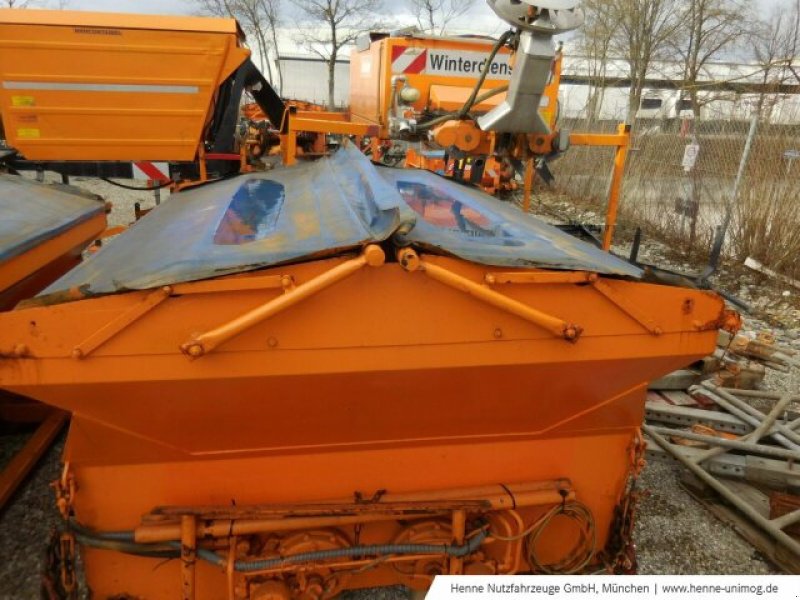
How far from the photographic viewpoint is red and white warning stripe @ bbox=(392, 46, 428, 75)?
6.86 meters

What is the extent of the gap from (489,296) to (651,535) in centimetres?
210

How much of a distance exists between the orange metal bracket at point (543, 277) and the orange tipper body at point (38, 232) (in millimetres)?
2384

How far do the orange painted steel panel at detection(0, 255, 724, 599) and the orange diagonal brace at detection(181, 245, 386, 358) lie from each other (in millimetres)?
68

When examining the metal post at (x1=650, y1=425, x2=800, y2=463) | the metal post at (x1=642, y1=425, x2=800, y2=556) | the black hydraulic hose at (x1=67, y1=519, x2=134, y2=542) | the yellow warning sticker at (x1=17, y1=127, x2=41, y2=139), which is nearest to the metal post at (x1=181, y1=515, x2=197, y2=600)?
the black hydraulic hose at (x1=67, y1=519, x2=134, y2=542)

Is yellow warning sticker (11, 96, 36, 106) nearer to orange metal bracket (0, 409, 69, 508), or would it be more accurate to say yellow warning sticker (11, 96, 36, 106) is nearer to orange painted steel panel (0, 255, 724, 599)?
orange metal bracket (0, 409, 69, 508)

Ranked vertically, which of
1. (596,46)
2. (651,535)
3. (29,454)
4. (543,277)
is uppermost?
(596,46)

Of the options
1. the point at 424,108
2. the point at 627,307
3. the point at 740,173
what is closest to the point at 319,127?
the point at 424,108

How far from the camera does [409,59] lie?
6.89 meters

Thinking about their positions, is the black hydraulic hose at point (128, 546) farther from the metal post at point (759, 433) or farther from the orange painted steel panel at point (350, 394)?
the metal post at point (759, 433)

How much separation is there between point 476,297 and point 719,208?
7645 millimetres

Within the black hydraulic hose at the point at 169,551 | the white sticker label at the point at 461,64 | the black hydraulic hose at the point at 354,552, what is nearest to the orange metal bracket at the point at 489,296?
the black hydraulic hose at the point at 354,552

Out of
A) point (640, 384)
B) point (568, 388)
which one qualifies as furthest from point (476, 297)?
point (640, 384)

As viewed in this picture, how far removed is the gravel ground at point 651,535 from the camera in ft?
8.35

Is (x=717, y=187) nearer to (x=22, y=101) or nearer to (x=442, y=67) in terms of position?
(x=442, y=67)
